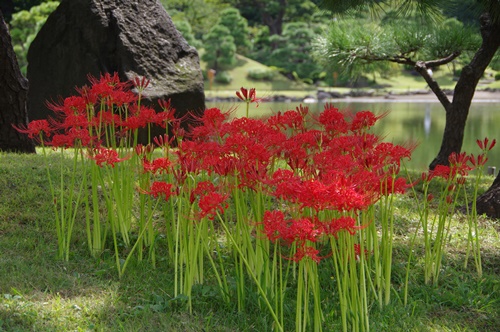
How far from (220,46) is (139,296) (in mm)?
27972

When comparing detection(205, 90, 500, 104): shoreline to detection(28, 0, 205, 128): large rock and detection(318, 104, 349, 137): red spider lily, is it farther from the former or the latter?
detection(318, 104, 349, 137): red spider lily

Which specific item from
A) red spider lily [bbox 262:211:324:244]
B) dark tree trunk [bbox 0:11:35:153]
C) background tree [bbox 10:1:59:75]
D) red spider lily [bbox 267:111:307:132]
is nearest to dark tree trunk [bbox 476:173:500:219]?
red spider lily [bbox 267:111:307:132]

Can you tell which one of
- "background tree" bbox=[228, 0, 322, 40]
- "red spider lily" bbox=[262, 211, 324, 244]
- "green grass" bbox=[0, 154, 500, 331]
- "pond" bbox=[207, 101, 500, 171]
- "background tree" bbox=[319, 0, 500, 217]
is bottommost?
"pond" bbox=[207, 101, 500, 171]

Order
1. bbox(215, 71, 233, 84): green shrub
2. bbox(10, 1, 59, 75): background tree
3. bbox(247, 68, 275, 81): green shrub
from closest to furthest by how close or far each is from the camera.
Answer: bbox(10, 1, 59, 75): background tree
bbox(215, 71, 233, 84): green shrub
bbox(247, 68, 275, 81): green shrub

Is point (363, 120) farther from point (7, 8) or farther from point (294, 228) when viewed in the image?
point (7, 8)

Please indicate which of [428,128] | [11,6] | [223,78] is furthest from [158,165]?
[223,78]

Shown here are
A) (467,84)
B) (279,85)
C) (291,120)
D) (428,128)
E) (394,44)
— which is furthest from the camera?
(279,85)

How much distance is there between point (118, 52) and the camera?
7090 millimetres

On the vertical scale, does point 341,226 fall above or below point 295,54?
below

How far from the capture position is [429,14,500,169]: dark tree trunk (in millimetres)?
6047

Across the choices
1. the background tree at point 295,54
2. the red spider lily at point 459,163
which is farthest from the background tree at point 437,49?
the background tree at point 295,54

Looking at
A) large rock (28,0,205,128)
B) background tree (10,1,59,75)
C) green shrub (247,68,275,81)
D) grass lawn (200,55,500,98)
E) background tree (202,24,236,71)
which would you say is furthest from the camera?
green shrub (247,68,275,81)

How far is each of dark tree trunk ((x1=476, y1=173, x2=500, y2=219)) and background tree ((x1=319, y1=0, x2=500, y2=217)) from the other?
1.57m

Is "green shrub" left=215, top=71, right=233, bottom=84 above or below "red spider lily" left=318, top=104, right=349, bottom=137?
below
